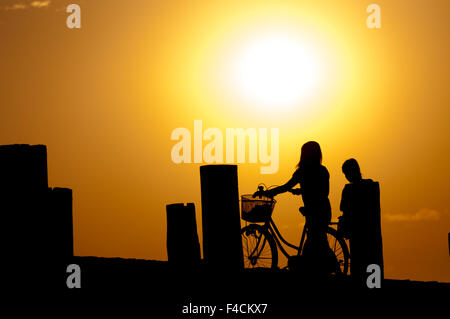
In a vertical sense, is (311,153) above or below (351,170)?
above

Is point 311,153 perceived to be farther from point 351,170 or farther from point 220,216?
point 220,216

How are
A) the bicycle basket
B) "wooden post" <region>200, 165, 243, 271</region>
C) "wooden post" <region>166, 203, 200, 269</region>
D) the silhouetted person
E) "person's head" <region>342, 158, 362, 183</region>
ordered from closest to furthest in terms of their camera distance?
the silhouetted person < "wooden post" <region>200, 165, 243, 271</region> < "wooden post" <region>166, 203, 200, 269</region> < "person's head" <region>342, 158, 362, 183</region> < the bicycle basket

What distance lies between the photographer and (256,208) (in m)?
11.1

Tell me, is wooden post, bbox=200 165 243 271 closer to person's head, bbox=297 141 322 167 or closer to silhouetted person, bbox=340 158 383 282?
silhouetted person, bbox=340 158 383 282

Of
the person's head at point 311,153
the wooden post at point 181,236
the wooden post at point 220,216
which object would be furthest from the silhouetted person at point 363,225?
the wooden post at point 181,236

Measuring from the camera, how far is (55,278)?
6438mm

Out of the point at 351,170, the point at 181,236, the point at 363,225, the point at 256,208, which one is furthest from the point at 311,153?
the point at 181,236

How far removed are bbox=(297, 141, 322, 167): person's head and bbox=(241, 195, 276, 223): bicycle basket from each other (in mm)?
1287

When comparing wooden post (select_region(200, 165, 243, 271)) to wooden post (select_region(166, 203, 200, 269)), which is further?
wooden post (select_region(166, 203, 200, 269))

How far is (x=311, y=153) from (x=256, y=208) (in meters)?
1.64

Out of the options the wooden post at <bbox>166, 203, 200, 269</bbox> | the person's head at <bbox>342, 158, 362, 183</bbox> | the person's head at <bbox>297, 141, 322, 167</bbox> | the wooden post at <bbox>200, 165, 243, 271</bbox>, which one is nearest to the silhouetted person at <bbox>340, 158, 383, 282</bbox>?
the person's head at <bbox>342, 158, 362, 183</bbox>

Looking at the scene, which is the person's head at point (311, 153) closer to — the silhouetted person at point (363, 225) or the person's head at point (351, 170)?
the person's head at point (351, 170)

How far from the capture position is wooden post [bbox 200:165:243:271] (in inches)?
339
